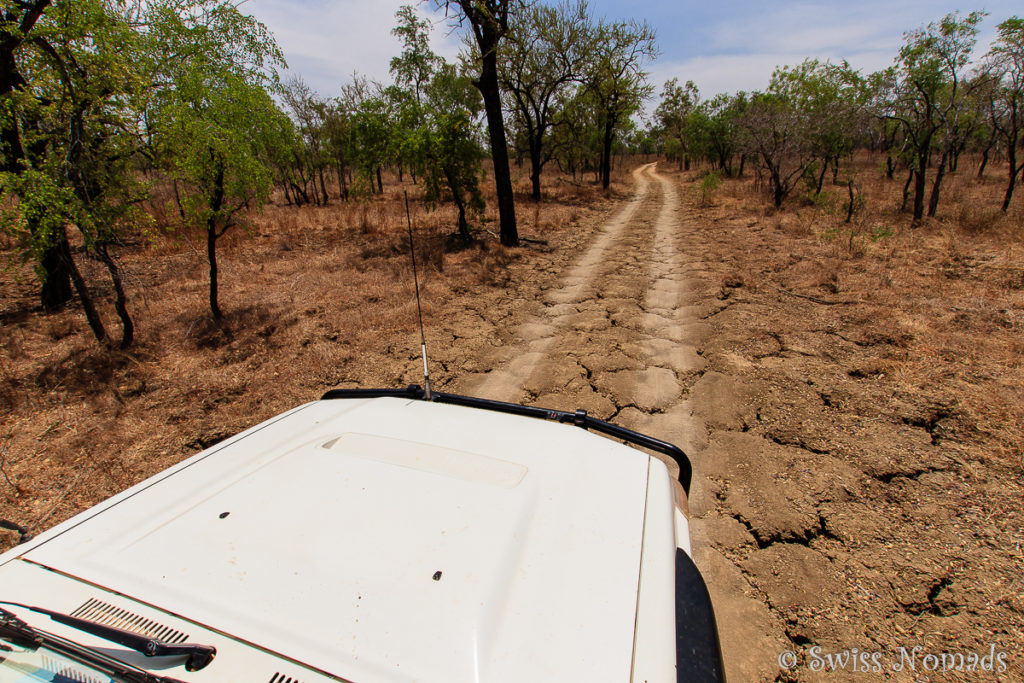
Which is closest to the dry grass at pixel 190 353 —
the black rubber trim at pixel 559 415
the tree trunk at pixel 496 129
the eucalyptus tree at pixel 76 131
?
the tree trunk at pixel 496 129

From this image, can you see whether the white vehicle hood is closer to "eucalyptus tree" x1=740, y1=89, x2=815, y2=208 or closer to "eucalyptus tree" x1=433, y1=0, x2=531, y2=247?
"eucalyptus tree" x1=433, y1=0, x2=531, y2=247

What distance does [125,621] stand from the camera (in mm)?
953

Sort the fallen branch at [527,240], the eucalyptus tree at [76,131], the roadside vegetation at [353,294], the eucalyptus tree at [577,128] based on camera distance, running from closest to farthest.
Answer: the roadside vegetation at [353,294], the eucalyptus tree at [76,131], the fallen branch at [527,240], the eucalyptus tree at [577,128]

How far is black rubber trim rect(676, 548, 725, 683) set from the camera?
0.94 metres

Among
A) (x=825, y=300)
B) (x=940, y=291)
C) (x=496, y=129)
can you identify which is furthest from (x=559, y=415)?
(x=496, y=129)

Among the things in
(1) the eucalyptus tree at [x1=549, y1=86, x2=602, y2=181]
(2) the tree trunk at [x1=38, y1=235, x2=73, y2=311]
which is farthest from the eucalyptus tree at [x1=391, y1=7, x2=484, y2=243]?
(1) the eucalyptus tree at [x1=549, y1=86, x2=602, y2=181]

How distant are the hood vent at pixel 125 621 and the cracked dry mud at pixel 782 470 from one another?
2.18 meters

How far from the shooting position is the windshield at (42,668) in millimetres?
850

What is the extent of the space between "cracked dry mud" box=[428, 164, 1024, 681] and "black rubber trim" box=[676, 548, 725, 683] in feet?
3.83

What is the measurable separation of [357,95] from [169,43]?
17816 millimetres

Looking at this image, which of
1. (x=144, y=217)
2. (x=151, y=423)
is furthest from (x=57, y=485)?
(x=144, y=217)

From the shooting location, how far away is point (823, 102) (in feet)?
51.9

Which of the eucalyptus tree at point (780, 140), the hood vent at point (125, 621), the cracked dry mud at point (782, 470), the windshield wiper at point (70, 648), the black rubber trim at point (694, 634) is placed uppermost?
the eucalyptus tree at point (780, 140)

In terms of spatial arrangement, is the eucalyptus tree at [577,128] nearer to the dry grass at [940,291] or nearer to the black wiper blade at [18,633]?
the dry grass at [940,291]
